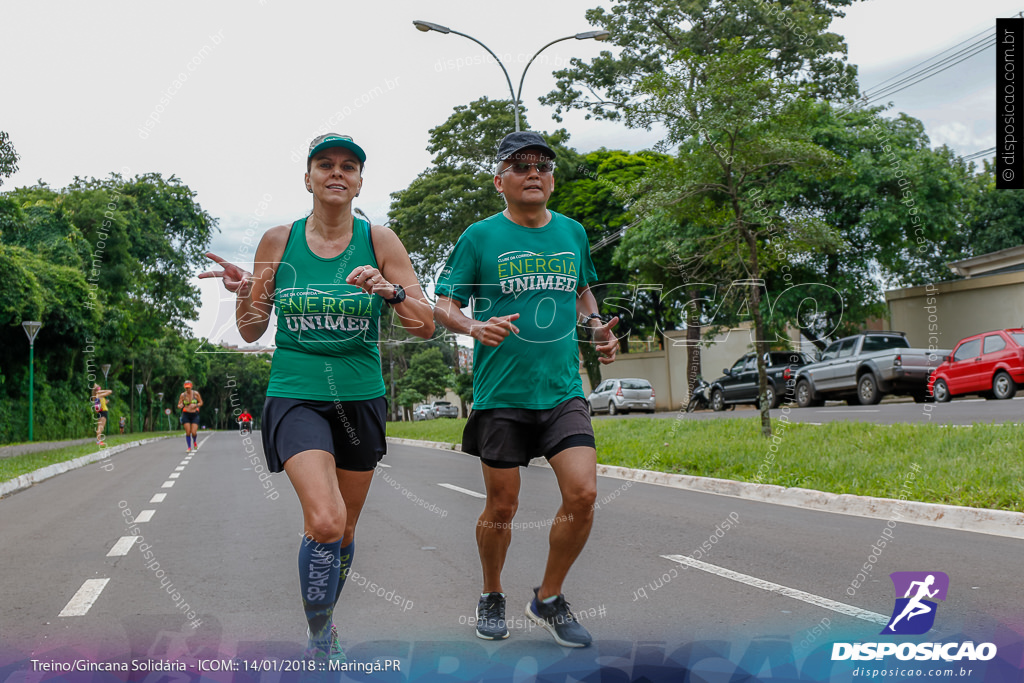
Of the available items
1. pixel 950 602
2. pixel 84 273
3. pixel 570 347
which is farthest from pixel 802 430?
pixel 84 273

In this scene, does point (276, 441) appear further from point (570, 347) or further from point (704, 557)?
point (704, 557)

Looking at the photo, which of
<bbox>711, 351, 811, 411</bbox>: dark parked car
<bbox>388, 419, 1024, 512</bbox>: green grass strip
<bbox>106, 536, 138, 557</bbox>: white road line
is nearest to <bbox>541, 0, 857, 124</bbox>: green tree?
<bbox>711, 351, 811, 411</bbox>: dark parked car

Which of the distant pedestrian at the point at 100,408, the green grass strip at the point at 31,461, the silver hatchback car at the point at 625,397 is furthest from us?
the silver hatchback car at the point at 625,397

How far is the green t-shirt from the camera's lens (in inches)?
139

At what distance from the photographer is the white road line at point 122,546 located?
6.24 metres

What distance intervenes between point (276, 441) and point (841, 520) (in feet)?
17.1

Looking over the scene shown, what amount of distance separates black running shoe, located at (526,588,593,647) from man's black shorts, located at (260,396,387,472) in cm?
95

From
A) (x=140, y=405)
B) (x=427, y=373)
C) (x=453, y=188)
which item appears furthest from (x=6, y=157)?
(x=427, y=373)

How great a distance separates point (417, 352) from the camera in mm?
58750

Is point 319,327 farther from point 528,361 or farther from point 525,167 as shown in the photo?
point 525,167

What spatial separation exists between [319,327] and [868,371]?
16.5 m

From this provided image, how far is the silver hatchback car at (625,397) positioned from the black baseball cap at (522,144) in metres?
24.5

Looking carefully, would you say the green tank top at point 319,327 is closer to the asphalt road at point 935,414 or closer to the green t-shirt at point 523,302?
the green t-shirt at point 523,302

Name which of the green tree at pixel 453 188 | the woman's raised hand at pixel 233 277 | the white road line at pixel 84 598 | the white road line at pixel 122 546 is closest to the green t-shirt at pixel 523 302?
the woman's raised hand at pixel 233 277
